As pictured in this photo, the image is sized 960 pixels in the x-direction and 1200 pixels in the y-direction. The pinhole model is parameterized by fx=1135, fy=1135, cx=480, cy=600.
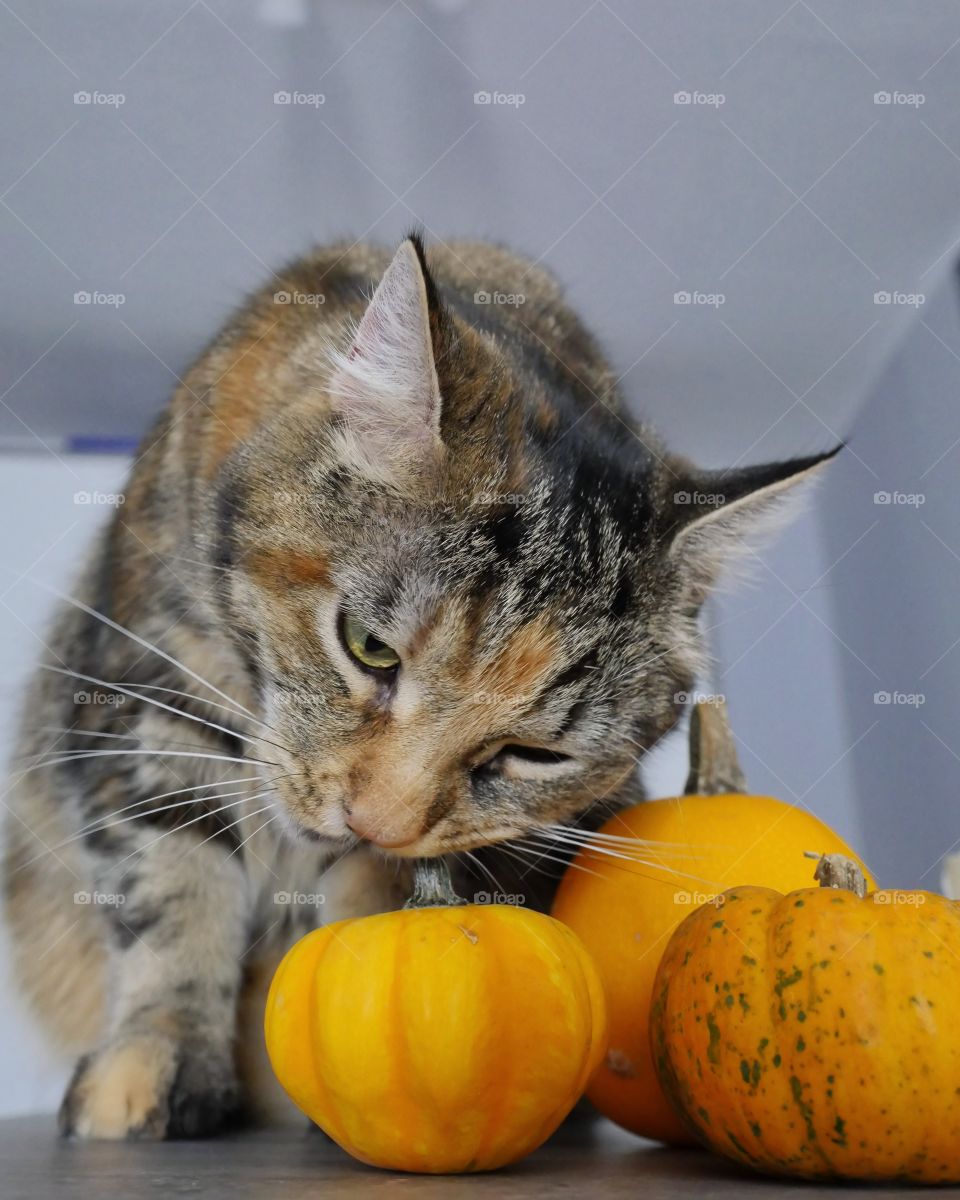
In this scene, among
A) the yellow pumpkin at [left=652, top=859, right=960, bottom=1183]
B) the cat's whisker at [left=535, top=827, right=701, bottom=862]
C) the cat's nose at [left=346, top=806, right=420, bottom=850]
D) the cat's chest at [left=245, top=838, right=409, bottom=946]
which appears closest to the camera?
the yellow pumpkin at [left=652, top=859, right=960, bottom=1183]

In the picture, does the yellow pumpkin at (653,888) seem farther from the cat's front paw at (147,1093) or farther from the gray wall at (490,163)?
the gray wall at (490,163)

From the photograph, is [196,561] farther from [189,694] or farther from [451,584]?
[451,584]

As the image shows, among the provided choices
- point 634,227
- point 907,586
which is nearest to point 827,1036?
point 907,586

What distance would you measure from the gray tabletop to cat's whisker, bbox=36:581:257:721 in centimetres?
43

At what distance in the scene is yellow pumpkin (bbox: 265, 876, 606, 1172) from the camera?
0.87m

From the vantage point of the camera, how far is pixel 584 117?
1.85m

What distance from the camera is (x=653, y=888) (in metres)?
1.14

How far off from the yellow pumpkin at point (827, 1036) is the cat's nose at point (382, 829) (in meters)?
0.28

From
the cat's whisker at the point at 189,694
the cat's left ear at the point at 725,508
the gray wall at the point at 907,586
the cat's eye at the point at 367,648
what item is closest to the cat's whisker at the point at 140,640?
the cat's whisker at the point at 189,694

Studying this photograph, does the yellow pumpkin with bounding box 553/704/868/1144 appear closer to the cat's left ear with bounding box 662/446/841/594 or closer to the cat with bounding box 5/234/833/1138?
the cat with bounding box 5/234/833/1138

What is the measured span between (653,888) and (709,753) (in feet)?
0.84

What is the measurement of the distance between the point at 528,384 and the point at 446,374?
0.21 m

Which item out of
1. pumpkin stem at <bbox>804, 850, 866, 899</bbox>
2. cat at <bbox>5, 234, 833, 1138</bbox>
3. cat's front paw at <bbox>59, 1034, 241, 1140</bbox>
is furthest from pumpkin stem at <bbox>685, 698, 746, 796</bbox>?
cat's front paw at <bbox>59, 1034, 241, 1140</bbox>

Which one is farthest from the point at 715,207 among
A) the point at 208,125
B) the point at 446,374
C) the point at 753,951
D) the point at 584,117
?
the point at 753,951
